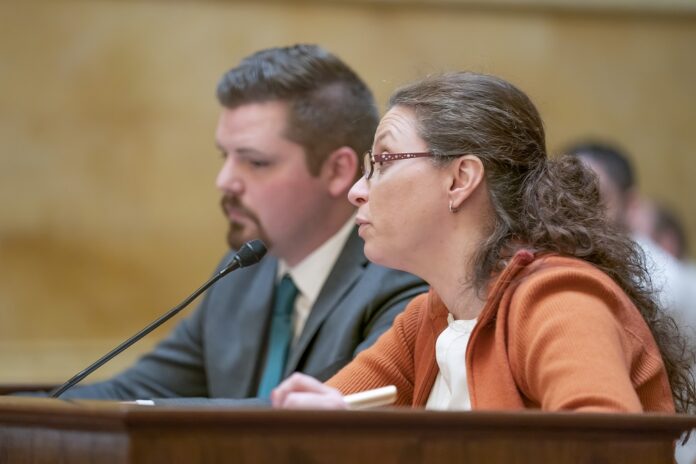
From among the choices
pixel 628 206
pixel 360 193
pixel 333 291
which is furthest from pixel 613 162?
pixel 360 193

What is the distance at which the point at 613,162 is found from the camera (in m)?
4.99

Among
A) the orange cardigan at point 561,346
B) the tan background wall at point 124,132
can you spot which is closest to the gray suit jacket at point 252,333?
the orange cardigan at point 561,346

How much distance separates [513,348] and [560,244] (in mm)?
258

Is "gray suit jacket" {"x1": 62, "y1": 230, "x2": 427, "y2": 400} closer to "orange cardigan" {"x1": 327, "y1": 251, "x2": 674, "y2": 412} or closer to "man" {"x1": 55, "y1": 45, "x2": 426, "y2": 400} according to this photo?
"man" {"x1": 55, "y1": 45, "x2": 426, "y2": 400}

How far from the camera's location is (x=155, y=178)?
5.39 meters

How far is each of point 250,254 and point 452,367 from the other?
639mm

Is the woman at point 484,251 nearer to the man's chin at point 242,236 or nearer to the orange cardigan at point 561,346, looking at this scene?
the orange cardigan at point 561,346

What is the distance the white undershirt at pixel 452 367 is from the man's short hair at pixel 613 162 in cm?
284

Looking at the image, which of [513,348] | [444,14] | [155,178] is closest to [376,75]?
[444,14]

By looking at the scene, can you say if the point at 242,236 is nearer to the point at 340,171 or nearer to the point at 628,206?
the point at 340,171

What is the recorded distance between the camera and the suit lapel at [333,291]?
9.80ft

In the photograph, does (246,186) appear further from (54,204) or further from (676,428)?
(54,204)

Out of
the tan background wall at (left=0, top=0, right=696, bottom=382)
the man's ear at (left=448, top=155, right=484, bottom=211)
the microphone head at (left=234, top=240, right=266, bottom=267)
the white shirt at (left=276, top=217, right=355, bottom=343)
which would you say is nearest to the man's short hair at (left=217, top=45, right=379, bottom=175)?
the white shirt at (left=276, top=217, right=355, bottom=343)

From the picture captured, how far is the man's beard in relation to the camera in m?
3.27
